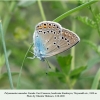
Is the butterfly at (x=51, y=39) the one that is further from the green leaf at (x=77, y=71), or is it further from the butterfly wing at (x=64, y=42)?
the green leaf at (x=77, y=71)

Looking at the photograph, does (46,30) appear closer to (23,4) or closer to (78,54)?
(23,4)

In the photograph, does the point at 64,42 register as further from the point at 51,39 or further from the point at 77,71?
the point at 77,71

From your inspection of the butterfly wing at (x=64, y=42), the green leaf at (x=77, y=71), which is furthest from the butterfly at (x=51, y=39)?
the green leaf at (x=77, y=71)

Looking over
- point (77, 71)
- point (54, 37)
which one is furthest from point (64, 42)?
point (77, 71)

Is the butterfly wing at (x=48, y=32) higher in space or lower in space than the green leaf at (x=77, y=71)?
higher

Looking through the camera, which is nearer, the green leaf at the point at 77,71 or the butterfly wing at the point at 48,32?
the butterfly wing at the point at 48,32

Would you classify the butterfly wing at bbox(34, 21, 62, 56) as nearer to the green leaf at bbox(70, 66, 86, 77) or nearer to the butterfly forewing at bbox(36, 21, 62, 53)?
the butterfly forewing at bbox(36, 21, 62, 53)

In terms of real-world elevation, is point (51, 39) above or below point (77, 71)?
above

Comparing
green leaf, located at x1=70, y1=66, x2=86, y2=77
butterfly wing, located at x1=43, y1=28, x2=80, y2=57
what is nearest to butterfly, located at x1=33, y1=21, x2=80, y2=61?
butterfly wing, located at x1=43, y1=28, x2=80, y2=57
